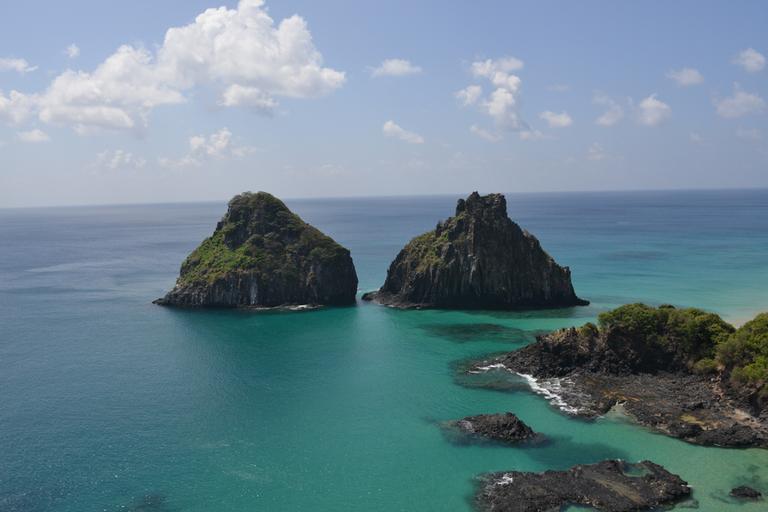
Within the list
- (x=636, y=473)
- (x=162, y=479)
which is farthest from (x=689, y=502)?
(x=162, y=479)

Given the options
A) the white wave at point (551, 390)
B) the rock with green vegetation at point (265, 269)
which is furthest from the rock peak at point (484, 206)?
the white wave at point (551, 390)

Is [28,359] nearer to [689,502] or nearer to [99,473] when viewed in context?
[99,473]

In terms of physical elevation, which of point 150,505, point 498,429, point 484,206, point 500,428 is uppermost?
point 484,206

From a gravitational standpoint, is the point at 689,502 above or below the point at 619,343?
below

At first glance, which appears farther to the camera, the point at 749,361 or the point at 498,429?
the point at 749,361

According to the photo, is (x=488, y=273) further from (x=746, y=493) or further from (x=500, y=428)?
(x=746, y=493)

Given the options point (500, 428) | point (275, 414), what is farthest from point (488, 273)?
point (275, 414)

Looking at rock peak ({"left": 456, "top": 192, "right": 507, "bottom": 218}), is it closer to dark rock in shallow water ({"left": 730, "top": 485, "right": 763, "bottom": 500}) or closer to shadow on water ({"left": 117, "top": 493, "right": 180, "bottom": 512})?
dark rock in shallow water ({"left": 730, "top": 485, "right": 763, "bottom": 500})
